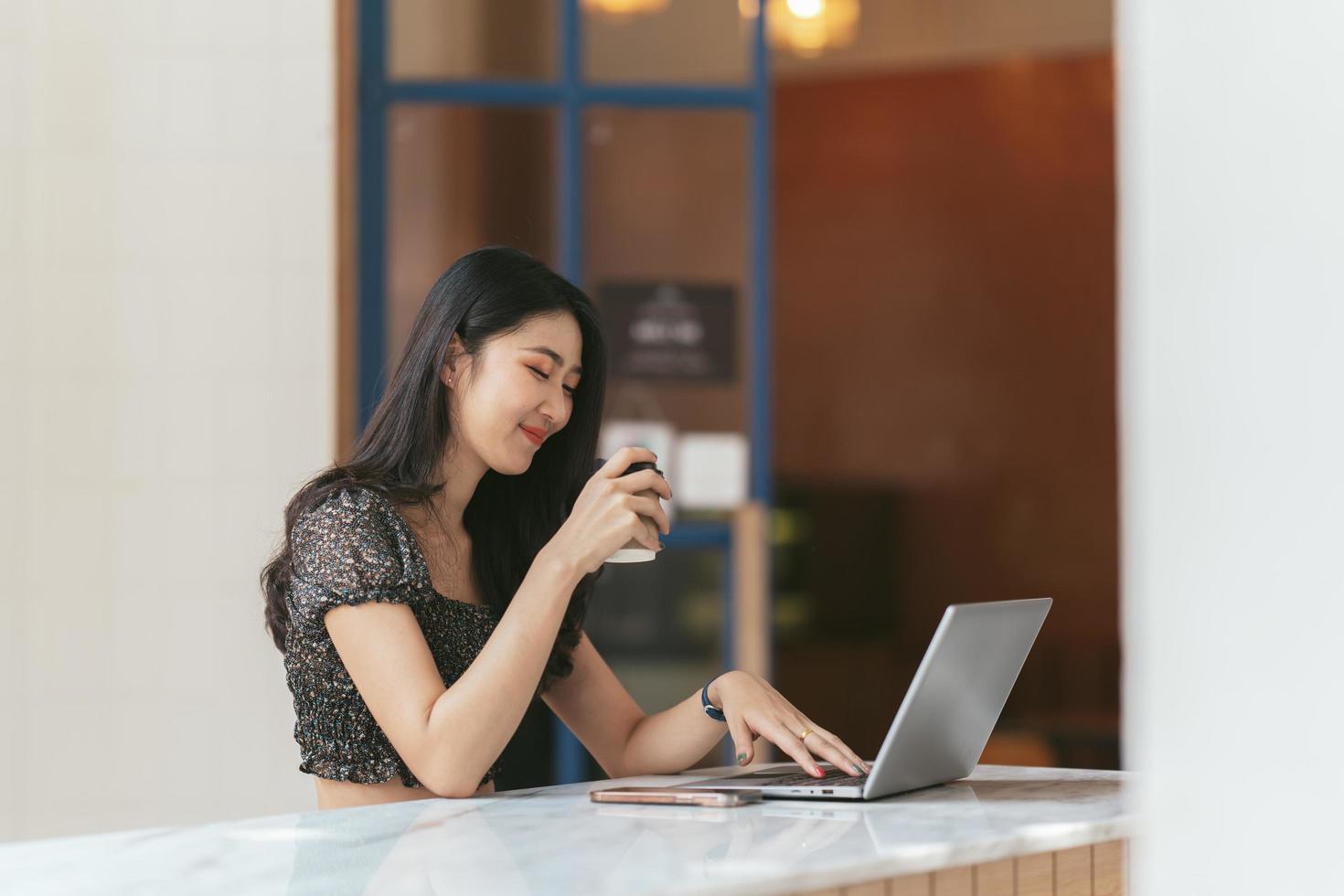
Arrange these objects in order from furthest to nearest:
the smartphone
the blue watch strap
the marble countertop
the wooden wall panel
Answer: the wooden wall panel < the blue watch strap < the smartphone < the marble countertop

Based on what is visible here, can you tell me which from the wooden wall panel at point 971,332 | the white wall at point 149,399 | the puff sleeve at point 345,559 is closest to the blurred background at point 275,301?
the white wall at point 149,399

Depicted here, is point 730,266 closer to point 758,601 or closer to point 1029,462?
point 758,601

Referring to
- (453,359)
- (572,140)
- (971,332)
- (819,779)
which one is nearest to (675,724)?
(819,779)

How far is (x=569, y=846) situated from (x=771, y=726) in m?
0.51

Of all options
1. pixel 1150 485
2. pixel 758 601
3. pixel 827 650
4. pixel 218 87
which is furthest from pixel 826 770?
pixel 827 650

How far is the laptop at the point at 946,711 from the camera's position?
147 cm

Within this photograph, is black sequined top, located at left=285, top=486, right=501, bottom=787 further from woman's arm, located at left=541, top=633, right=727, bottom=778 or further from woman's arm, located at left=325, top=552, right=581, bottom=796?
woman's arm, located at left=541, top=633, right=727, bottom=778

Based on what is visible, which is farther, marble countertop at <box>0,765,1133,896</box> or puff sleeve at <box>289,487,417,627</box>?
puff sleeve at <box>289,487,417,627</box>

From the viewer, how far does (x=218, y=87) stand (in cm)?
333

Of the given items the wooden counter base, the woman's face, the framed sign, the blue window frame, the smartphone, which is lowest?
the wooden counter base

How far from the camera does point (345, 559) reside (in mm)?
1671

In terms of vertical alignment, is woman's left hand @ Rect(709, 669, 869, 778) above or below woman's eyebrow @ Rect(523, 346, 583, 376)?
A: below

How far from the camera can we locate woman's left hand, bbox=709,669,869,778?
165cm

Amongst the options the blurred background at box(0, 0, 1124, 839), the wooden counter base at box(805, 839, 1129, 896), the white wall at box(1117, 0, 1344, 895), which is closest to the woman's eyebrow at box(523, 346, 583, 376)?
the wooden counter base at box(805, 839, 1129, 896)
